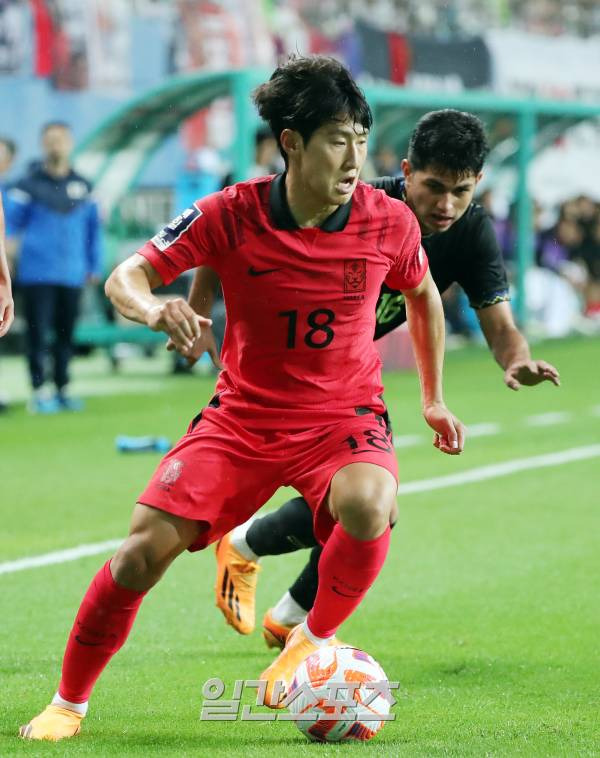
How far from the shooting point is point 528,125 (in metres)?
21.1

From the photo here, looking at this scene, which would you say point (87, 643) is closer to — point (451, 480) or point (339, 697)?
point (339, 697)

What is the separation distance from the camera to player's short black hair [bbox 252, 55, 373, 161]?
4258 millimetres

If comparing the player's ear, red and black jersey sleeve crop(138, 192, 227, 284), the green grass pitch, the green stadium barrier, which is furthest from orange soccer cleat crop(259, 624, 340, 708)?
the green stadium barrier

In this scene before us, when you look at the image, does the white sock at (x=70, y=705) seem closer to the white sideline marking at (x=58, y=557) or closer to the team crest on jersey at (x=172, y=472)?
the team crest on jersey at (x=172, y=472)

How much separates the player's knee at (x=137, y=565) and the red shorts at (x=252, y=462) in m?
0.16

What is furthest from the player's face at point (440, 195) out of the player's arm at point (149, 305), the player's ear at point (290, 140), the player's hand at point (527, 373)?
the player's arm at point (149, 305)

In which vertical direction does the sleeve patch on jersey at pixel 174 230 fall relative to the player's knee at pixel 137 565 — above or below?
above

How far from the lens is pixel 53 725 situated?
13.5ft

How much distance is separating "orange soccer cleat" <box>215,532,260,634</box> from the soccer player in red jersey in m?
0.81

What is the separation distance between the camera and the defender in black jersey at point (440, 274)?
496 cm

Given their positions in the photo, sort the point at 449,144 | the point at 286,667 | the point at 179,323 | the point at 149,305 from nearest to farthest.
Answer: the point at 179,323
the point at 149,305
the point at 286,667
the point at 449,144

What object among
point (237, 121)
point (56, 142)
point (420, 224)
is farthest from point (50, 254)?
point (420, 224)

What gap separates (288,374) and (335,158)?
641mm

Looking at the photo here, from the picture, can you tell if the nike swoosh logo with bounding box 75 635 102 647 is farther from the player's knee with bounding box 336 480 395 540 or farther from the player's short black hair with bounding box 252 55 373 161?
the player's short black hair with bounding box 252 55 373 161
